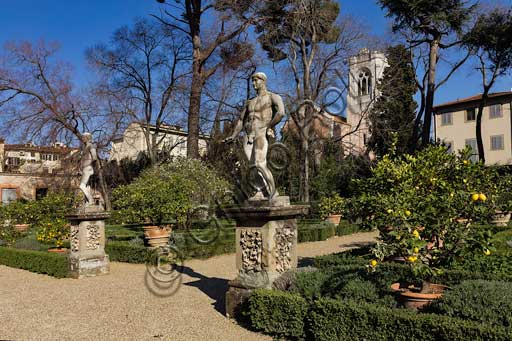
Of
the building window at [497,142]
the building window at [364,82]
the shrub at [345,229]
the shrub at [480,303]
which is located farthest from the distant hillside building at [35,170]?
the building window at [497,142]

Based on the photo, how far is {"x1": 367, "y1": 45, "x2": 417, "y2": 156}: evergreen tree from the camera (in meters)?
23.5

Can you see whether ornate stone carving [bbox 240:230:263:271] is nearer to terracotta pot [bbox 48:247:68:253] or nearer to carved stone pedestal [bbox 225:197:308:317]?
carved stone pedestal [bbox 225:197:308:317]

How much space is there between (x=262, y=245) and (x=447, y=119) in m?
36.9

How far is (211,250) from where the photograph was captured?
483 inches

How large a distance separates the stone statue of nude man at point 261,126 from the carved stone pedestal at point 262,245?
29 centimetres

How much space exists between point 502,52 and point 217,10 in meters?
15.7

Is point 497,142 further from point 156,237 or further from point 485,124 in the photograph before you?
point 156,237

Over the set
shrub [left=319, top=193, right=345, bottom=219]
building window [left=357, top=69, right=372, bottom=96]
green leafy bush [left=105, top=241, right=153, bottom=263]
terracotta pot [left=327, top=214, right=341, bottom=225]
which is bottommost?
green leafy bush [left=105, top=241, right=153, bottom=263]

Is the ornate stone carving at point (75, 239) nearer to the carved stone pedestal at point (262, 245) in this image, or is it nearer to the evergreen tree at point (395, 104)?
the carved stone pedestal at point (262, 245)

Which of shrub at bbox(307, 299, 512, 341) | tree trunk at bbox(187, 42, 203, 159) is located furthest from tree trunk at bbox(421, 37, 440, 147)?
shrub at bbox(307, 299, 512, 341)

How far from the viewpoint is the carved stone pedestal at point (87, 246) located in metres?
9.84

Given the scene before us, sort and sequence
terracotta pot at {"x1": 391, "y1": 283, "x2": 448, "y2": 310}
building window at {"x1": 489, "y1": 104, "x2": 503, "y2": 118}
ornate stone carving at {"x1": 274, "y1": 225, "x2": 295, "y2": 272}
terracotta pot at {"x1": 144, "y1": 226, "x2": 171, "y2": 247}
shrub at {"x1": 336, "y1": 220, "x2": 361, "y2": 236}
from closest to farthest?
terracotta pot at {"x1": 391, "y1": 283, "x2": 448, "y2": 310} < ornate stone carving at {"x1": 274, "y1": 225, "x2": 295, "y2": 272} < terracotta pot at {"x1": 144, "y1": 226, "x2": 171, "y2": 247} < shrub at {"x1": 336, "y1": 220, "x2": 361, "y2": 236} < building window at {"x1": 489, "y1": 104, "x2": 503, "y2": 118}

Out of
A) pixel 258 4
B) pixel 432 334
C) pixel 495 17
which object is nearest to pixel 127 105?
pixel 258 4

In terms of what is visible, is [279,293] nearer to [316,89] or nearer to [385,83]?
[316,89]
